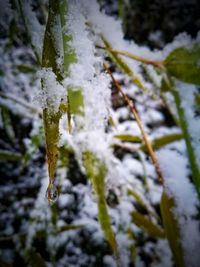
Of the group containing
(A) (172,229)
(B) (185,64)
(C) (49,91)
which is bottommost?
(A) (172,229)

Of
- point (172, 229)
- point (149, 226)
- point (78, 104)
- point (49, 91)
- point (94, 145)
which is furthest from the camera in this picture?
point (149, 226)

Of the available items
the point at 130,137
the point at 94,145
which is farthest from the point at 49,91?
the point at 130,137

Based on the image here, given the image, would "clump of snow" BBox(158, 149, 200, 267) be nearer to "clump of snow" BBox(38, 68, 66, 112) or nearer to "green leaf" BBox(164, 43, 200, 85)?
"green leaf" BBox(164, 43, 200, 85)

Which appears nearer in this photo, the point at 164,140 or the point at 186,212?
the point at 186,212

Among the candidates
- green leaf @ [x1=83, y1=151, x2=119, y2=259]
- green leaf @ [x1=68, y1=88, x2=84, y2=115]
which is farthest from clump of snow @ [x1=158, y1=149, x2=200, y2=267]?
green leaf @ [x1=68, y1=88, x2=84, y2=115]

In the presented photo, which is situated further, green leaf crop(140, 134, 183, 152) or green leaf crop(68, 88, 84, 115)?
green leaf crop(140, 134, 183, 152)

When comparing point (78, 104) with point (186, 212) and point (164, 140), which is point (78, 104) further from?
point (164, 140)

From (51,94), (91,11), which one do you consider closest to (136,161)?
(91,11)
